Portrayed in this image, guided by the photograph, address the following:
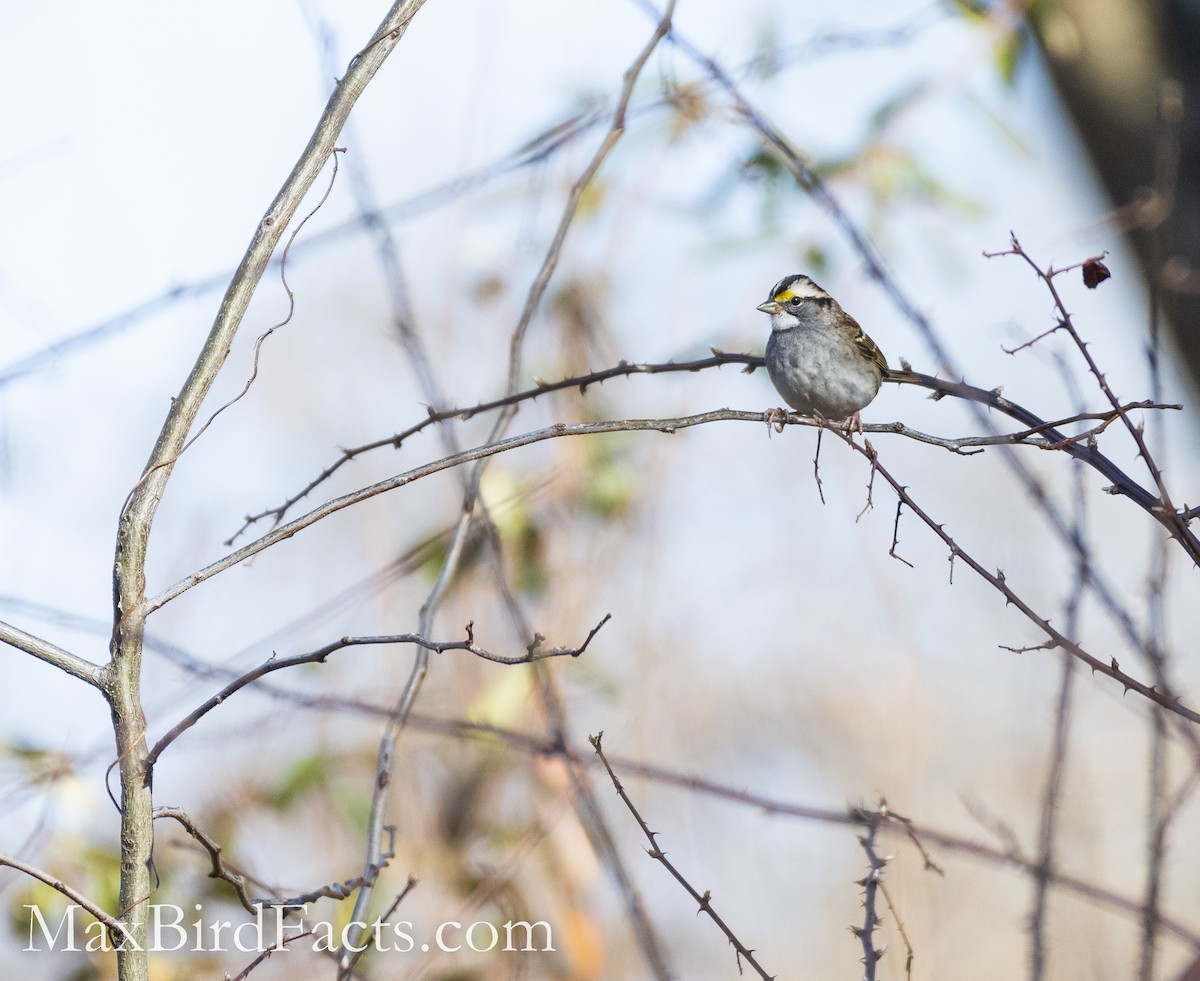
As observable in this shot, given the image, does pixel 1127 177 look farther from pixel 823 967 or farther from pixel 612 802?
pixel 823 967

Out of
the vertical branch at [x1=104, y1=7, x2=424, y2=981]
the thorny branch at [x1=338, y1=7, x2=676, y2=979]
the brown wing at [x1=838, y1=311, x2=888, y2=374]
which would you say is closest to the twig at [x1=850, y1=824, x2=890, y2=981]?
the thorny branch at [x1=338, y1=7, x2=676, y2=979]

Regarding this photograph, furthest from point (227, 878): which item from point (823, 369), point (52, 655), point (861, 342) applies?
point (861, 342)

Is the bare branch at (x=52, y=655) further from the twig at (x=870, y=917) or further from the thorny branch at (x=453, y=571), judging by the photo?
the twig at (x=870, y=917)

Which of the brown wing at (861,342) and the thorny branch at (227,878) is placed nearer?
the thorny branch at (227,878)

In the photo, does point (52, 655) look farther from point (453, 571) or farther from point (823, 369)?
point (823, 369)

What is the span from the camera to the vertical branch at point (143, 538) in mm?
1364

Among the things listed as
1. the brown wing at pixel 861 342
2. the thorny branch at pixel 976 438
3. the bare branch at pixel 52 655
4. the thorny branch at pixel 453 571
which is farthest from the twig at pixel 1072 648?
the brown wing at pixel 861 342

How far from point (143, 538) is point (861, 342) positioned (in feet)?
9.48

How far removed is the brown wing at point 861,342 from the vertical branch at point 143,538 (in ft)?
8.20

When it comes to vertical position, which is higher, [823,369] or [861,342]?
[861,342]

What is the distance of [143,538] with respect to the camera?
4.69ft

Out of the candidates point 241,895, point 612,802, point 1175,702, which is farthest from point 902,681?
point 612,802

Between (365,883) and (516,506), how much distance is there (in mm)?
1939

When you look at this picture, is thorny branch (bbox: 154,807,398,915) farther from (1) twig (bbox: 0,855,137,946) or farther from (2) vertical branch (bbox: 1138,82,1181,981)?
(2) vertical branch (bbox: 1138,82,1181,981)
